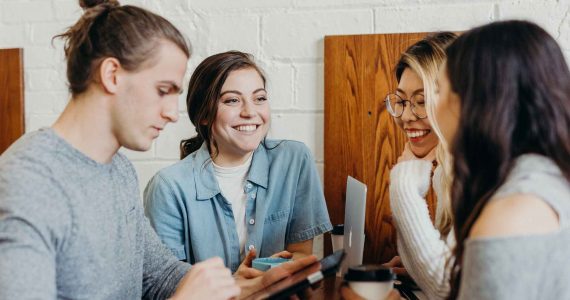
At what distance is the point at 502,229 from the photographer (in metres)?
0.69

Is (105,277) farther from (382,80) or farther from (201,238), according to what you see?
(382,80)

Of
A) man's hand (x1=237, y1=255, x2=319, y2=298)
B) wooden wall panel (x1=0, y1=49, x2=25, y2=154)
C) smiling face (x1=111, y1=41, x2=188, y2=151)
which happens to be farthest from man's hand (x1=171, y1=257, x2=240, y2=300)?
wooden wall panel (x1=0, y1=49, x2=25, y2=154)

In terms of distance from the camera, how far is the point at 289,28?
1.73m

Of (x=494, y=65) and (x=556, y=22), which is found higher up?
(x=556, y=22)

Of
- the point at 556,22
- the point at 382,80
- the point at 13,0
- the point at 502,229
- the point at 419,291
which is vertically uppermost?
the point at 13,0

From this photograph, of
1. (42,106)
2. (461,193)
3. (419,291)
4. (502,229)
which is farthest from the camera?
(42,106)

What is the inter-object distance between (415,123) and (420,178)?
0.18 metres

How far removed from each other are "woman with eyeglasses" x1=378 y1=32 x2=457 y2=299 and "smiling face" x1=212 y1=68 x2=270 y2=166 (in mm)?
335

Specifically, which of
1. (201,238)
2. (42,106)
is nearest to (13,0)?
(42,106)

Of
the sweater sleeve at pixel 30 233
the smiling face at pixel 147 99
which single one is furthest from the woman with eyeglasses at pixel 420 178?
the sweater sleeve at pixel 30 233

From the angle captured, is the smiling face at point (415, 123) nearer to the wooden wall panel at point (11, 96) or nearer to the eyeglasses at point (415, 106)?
the eyeglasses at point (415, 106)

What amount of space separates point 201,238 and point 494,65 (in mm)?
927

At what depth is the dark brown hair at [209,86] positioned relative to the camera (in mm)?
1525

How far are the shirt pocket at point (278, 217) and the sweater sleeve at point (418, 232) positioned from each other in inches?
15.6
